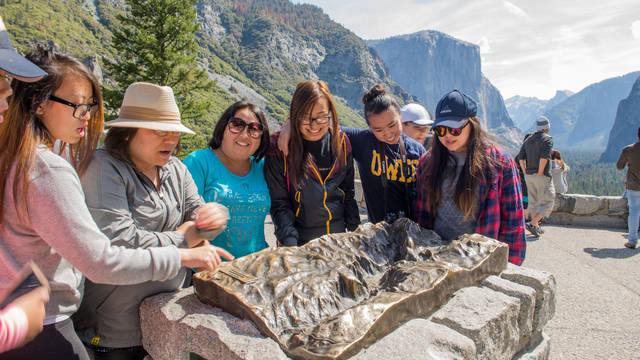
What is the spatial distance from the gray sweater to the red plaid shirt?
6.58 ft

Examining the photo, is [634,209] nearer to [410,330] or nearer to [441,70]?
[410,330]

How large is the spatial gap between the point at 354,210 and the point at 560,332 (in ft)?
8.34

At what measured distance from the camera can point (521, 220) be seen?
231 centimetres

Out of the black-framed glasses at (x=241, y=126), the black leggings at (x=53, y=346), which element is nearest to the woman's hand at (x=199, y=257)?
the black leggings at (x=53, y=346)

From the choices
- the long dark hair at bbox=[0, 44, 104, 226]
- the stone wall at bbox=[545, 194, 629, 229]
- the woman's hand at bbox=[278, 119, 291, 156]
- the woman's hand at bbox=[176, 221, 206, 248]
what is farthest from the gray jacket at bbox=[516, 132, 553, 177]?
the long dark hair at bbox=[0, 44, 104, 226]

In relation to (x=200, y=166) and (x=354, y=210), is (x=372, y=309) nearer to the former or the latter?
(x=354, y=210)

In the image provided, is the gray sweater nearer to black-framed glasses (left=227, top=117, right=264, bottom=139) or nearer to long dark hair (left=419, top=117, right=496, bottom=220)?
black-framed glasses (left=227, top=117, right=264, bottom=139)

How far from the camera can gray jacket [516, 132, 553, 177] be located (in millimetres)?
6020

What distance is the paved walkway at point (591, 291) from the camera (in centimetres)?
321

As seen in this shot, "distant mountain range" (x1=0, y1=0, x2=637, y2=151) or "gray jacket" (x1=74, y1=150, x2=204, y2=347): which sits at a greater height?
"distant mountain range" (x1=0, y1=0, x2=637, y2=151)

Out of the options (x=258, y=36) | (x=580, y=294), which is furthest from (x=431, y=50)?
(x=580, y=294)

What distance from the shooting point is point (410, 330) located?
153 cm

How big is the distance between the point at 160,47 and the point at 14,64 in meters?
18.5

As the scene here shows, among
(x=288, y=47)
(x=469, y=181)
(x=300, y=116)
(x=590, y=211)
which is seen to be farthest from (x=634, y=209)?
(x=288, y=47)
